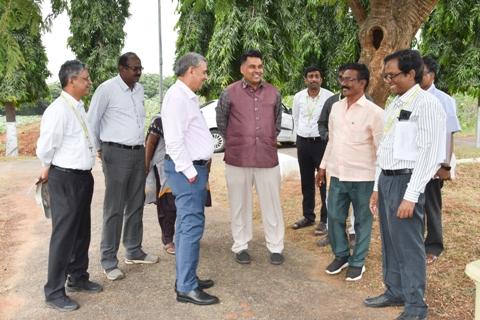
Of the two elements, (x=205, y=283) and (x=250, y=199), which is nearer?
(x=205, y=283)

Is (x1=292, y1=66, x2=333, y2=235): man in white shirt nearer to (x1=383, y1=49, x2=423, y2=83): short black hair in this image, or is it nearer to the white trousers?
the white trousers

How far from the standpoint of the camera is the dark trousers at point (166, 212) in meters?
5.19

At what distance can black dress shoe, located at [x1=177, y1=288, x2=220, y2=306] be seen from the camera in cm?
395

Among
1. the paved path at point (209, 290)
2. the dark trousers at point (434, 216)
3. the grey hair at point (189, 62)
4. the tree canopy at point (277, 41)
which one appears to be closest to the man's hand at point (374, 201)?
the paved path at point (209, 290)

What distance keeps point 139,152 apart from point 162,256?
1.21m

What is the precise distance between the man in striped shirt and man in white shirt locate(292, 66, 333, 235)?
229 cm

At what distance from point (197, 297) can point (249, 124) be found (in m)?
1.72

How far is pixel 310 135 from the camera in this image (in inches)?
234

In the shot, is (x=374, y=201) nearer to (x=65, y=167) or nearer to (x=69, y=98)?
(x=65, y=167)

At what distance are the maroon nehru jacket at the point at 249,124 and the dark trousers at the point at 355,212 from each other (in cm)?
73

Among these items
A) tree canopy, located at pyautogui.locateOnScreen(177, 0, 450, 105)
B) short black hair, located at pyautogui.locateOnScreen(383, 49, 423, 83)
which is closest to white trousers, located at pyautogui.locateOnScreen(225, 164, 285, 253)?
short black hair, located at pyautogui.locateOnScreen(383, 49, 423, 83)

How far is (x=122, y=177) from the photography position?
4496mm

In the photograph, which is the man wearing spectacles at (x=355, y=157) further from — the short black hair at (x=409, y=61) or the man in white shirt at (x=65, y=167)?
the man in white shirt at (x=65, y=167)

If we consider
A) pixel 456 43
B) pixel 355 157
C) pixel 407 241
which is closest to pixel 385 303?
pixel 407 241
